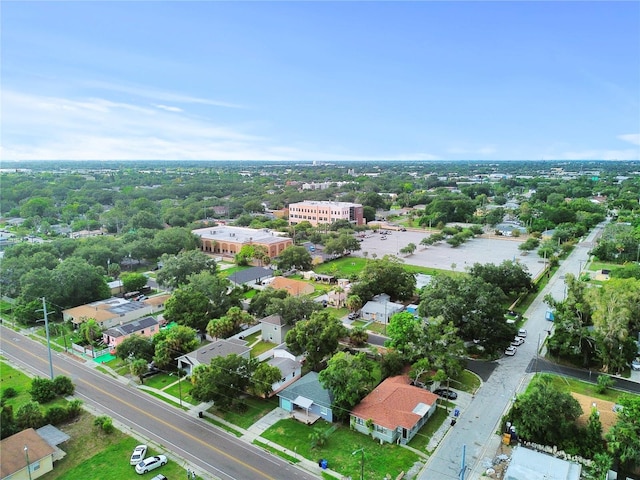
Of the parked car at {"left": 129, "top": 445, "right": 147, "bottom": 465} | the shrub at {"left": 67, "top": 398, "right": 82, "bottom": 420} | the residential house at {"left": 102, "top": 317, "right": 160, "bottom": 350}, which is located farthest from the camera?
the residential house at {"left": 102, "top": 317, "right": 160, "bottom": 350}

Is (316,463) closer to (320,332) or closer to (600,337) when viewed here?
(320,332)

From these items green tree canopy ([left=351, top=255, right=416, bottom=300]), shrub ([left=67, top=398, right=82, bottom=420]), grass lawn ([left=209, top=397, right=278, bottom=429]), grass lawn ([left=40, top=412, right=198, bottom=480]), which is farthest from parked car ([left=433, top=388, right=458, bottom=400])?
shrub ([left=67, top=398, right=82, bottom=420])

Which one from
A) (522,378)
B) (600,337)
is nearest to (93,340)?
(522,378)

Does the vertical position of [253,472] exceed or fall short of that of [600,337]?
it falls short

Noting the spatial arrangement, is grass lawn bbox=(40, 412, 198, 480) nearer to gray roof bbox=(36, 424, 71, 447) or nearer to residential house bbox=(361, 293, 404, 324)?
gray roof bbox=(36, 424, 71, 447)

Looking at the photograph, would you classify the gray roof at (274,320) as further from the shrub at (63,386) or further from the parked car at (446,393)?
the shrub at (63,386)

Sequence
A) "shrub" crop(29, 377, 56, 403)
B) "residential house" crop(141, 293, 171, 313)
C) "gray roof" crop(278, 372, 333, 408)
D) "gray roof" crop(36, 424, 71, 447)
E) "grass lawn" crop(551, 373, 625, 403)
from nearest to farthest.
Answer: "gray roof" crop(36, 424, 71, 447)
"gray roof" crop(278, 372, 333, 408)
"shrub" crop(29, 377, 56, 403)
"grass lawn" crop(551, 373, 625, 403)
"residential house" crop(141, 293, 171, 313)
